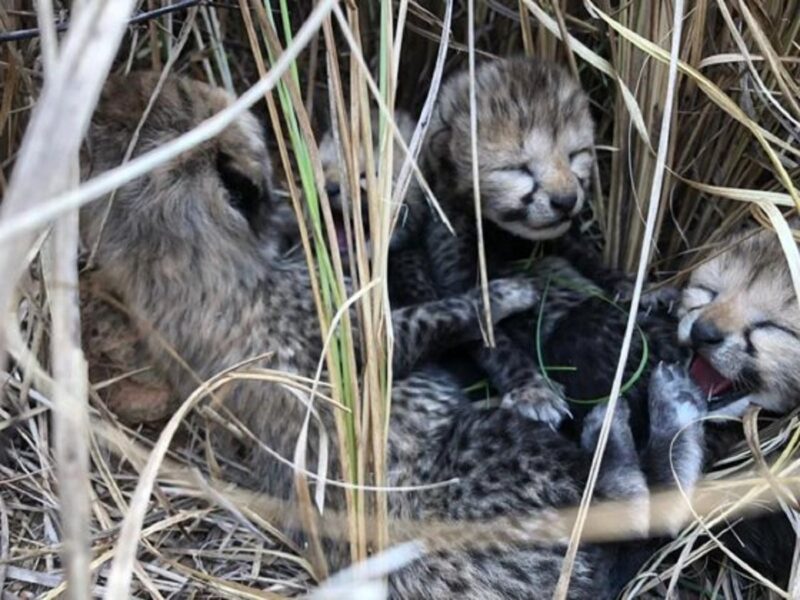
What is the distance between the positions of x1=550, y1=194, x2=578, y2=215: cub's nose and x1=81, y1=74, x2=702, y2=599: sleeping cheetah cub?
31 cm

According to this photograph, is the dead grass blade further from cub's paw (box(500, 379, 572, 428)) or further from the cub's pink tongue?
the cub's pink tongue

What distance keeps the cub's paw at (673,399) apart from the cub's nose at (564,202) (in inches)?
15.8

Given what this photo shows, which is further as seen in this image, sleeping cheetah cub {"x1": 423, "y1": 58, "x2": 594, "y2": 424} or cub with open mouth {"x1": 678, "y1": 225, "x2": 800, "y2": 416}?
sleeping cheetah cub {"x1": 423, "y1": 58, "x2": 594, "y2": 424}

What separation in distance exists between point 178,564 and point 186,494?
27cm

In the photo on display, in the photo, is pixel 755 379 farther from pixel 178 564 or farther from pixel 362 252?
pixel 178 564

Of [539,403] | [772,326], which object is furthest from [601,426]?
[772,326]

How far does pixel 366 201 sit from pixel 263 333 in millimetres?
373

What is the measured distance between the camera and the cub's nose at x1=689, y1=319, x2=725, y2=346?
2180 mm

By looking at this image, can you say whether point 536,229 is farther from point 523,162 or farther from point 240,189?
point 240,189

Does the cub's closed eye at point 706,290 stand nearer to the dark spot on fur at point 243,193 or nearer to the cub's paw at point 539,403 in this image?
the cub's paw at point 539,403

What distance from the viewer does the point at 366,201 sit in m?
2.43

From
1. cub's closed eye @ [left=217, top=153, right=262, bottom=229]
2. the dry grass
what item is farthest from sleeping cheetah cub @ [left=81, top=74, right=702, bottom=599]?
the dry grass

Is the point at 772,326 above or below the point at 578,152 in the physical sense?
below

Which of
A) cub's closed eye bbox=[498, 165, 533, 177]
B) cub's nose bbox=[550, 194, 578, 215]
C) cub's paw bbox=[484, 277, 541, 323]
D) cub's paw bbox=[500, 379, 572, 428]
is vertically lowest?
cub's paw bbox=[500, 379, 572, 428]
